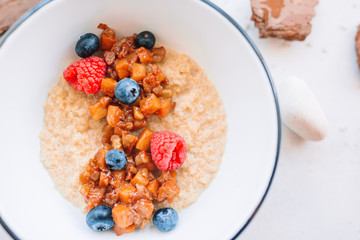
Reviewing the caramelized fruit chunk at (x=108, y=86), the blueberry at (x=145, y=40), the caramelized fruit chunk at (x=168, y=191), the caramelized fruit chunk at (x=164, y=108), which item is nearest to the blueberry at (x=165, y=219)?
the caramelized fruit chunk at (x=168, y=191)

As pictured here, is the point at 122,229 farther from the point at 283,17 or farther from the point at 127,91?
the point at 283,17

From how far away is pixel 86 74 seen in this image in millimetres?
1339

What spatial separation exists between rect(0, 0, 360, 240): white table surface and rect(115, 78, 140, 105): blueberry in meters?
0.59

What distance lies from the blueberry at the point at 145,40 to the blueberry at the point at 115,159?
1.41ft

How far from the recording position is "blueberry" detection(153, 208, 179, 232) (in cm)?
131

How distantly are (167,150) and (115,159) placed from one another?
0.61 feet

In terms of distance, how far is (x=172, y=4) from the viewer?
1.34 m

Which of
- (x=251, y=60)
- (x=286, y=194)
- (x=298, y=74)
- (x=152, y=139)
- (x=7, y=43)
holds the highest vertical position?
(x=7, y=43)

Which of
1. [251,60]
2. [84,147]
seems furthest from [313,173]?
[84,147]

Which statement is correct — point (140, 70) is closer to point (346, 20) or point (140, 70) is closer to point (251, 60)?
point (251, 60)

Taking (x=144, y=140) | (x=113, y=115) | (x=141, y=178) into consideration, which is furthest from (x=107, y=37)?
(x=141, y=178)

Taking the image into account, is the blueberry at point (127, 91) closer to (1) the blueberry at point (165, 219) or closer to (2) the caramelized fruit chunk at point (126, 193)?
(2) the caramelized fruit chunk at point (126, 193)

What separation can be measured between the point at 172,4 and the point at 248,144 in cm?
60

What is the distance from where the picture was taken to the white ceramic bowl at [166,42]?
1.29 metres
